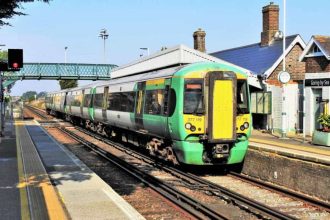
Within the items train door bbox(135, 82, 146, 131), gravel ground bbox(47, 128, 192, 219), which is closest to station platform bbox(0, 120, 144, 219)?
gravel ground bbox(47, 128, 192, 219)

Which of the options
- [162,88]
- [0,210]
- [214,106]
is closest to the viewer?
[0,210]

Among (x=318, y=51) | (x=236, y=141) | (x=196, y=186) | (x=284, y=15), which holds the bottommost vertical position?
(x=196, y=186)

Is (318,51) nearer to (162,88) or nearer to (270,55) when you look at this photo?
(270,55)

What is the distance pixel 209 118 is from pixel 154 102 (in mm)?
2741

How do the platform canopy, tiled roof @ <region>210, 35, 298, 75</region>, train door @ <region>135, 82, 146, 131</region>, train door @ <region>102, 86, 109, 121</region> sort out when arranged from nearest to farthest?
train door @ <region>135, 82, 146, 131</region>, train door @ <region>102, 86, 109, 121</region>, the platform canopy, tiled roof @ <region>210, 35, 298, 75</region>

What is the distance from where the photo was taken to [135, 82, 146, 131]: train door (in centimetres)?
1667

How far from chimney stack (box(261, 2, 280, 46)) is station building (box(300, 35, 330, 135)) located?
7.90 metres

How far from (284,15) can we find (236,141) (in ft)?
41.4

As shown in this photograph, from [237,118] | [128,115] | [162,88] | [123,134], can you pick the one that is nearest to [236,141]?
[237,118]

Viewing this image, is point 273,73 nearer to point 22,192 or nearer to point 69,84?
point 22,192

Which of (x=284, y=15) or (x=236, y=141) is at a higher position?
(x=284, y=15)

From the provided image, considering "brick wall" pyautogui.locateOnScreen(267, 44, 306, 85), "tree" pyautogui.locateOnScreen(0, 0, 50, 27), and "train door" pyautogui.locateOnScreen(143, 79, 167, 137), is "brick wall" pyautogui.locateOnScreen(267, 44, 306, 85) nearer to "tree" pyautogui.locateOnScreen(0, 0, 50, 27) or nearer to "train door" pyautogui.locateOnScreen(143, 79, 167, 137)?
"train door" pyautogui.locateOnScreen(143, 79, 167, 137)

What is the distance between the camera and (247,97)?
1376 centimetres

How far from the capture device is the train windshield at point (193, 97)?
13016mm
